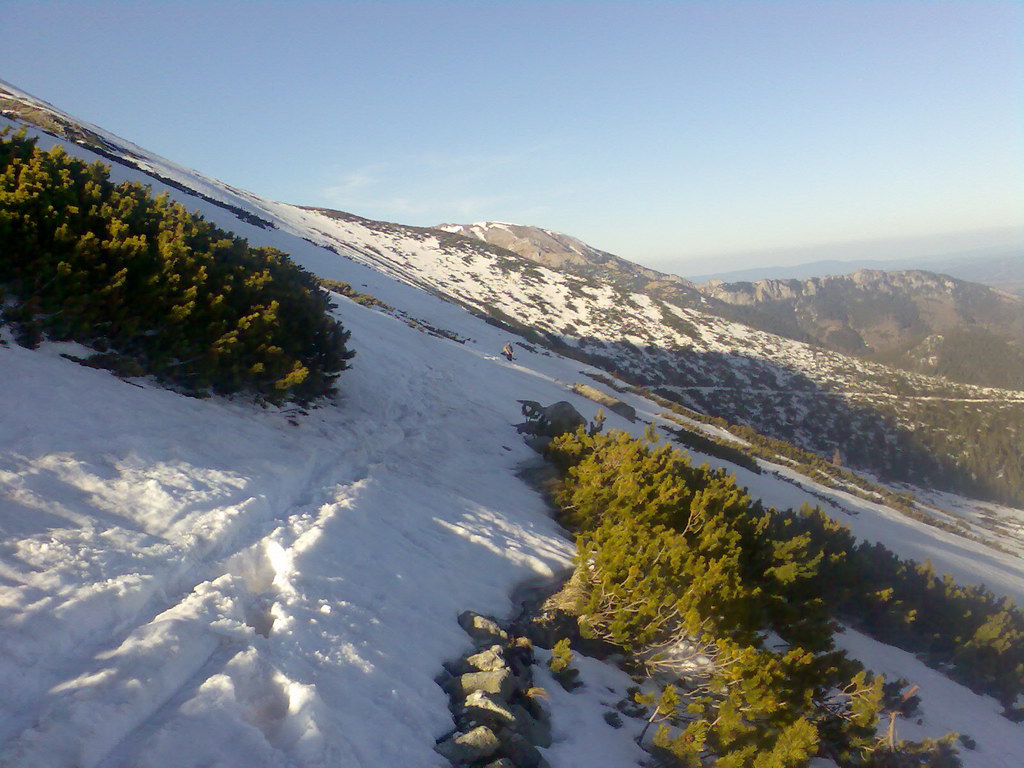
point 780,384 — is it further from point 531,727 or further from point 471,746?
point 471,746


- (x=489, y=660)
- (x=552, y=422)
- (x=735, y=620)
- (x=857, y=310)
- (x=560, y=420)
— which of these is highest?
(x=857, y=310)

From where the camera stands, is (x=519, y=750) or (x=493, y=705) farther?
(x=493, y=705)

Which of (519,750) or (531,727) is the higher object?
(519,750)

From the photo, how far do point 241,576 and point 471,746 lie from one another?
266 centimetres

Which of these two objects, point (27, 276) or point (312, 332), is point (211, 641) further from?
point (312, 332)

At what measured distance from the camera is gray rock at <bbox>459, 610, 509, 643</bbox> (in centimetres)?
552

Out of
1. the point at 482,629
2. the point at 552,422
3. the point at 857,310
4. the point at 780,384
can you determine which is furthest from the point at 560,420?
the point at 857,310

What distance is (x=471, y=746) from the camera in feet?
12.9

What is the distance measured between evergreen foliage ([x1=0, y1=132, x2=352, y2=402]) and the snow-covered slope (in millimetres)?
526

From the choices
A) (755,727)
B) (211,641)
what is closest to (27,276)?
(211,641)

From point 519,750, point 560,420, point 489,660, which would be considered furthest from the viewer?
point 560,420

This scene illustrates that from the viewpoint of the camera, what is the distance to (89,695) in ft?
11.1

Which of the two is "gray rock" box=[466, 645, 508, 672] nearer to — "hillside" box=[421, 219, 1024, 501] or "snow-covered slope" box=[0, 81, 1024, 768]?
"snow-covered slope" box=[0, 81, 1024, 768]

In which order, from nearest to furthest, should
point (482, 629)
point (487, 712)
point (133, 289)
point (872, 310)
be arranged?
point (487, 712) < point (482, 629) < point (133, 289) < point (872, 310)
